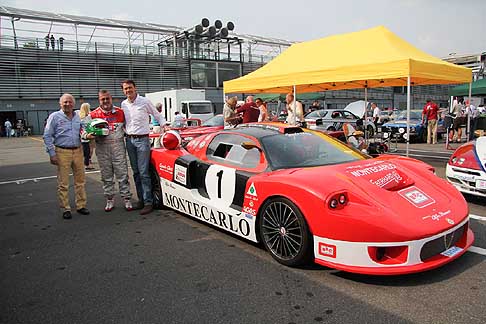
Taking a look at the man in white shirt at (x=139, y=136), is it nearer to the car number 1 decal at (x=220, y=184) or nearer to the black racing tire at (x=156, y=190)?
the black racing tire at (x=156, y=190)

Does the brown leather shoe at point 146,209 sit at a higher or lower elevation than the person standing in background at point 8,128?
lower

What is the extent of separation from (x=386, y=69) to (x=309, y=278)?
6189 mm

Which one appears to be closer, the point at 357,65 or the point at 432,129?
the point at 357,65

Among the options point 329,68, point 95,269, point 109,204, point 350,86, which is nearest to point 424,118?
point 350,86

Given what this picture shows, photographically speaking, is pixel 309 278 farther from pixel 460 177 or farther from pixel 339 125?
pixel 339 125

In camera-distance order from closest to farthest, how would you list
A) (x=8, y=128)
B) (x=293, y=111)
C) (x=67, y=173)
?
(x=67, y=173) → (x=293, y=111) → (x=8, y=128)

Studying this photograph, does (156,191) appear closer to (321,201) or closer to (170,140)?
(170,140)

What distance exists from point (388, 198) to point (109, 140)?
3.63 metres

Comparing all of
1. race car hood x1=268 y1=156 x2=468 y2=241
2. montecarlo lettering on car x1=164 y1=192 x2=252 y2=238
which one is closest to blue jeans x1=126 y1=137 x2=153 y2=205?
montecarlo lettering on car x1=164 y1=192 x2=252 y2=238

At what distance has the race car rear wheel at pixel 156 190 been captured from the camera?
5.29m

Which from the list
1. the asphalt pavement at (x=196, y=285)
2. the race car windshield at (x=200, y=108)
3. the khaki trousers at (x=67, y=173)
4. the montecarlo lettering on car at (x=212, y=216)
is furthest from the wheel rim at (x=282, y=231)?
the race car windshield at (x=200, y=108)

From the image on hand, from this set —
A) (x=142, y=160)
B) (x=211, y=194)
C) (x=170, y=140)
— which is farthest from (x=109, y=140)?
(x=211, y=194)

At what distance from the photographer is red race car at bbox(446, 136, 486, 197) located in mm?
4930

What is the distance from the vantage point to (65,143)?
5.07m
